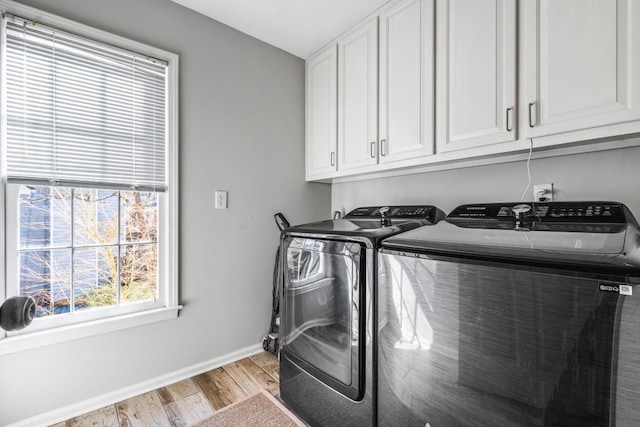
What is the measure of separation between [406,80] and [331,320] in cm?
144

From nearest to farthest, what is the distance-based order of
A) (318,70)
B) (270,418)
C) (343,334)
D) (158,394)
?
(343,334) → (270,418) → (158,394) → (318,70)

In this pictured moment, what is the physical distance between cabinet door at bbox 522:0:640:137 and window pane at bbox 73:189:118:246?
224 centimetres

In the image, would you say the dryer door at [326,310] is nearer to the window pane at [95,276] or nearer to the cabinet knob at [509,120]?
the cabinet knob at [509,120]

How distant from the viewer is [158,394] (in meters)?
1.69

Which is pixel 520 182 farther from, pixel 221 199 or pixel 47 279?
pixel 47 279

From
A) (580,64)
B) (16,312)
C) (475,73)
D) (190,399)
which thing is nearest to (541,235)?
(580,64)

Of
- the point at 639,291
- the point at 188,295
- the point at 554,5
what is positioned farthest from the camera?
the point at 188,295

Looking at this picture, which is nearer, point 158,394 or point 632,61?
point 632,61

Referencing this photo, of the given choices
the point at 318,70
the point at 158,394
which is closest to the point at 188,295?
the point at 158,394

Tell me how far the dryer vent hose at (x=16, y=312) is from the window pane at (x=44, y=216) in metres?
1.02

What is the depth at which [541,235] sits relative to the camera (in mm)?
965

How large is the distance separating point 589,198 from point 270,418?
1.97 metres

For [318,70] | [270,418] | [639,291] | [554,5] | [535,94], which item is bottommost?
[270,418]

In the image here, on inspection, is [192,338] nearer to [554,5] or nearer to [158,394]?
[158,394]
